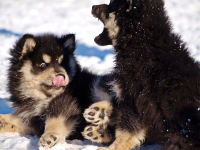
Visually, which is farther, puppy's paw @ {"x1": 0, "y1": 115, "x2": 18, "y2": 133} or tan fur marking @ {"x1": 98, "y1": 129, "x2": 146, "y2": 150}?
puppy's paw @ {"x1": 0, "y1": 115, "x2": 18, "y2": 133}

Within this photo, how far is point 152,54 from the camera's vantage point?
2.79 meters

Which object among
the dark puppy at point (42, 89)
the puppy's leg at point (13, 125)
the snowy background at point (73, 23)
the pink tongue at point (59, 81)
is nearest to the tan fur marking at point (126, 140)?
the dark puppy at point (42, 89)

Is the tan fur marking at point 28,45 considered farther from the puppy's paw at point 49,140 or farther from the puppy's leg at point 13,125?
the puppy's paw at point 49,140

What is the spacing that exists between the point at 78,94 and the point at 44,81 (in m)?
0.50

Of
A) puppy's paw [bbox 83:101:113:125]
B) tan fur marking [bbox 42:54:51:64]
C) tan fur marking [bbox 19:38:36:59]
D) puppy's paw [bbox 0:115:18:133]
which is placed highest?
tan fur marking [bbox 19:38:36:59]

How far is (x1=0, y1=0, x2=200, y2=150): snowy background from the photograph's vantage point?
803cm

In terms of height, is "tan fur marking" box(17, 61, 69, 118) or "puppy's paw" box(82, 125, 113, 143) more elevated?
"tan fur marking" box(17, 61, 69, 118)

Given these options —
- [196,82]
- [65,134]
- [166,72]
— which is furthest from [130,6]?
[65,134]

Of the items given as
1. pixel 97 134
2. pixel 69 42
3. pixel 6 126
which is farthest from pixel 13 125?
pixel 69 42

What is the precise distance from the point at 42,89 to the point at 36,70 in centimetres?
28

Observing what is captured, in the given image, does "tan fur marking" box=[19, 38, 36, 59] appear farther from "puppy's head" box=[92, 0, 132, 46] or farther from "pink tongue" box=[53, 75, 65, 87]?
"puppy's head" box=[92, 0, 132, 46]

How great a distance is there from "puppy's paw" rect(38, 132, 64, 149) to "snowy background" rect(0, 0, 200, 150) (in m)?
3.54

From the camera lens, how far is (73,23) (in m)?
10.5

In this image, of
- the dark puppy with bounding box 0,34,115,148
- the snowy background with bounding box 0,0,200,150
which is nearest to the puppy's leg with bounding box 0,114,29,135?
the dark puppy with bounding box 0,34,115,148
